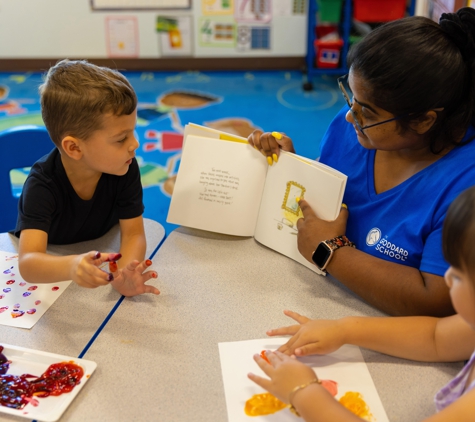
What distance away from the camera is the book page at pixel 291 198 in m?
1.19

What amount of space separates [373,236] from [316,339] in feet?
0.99

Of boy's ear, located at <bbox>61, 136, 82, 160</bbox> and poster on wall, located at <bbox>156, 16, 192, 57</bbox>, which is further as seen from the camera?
poster on wall, located at <bbox>156, 16, 192, 57</bbox>

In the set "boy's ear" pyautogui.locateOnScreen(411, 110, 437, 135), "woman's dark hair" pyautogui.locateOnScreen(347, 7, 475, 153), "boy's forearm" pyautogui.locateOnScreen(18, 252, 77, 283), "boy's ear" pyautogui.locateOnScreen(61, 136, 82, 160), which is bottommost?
"boy's forearm" pyautogui.locateOnScreen(18, 252, 77, 283)

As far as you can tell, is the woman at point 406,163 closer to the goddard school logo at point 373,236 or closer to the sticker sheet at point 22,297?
the goddard school logo at point 373,236

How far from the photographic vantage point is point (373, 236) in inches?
46.0

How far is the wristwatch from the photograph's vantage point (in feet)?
3.76

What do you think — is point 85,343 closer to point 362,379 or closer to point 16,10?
point 362,379

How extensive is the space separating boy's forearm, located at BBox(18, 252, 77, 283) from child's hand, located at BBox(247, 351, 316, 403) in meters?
0.45

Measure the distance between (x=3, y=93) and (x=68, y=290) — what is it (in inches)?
125

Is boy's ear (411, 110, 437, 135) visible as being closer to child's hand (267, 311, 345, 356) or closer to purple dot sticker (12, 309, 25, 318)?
child's hand (267, 311, 345, 356)

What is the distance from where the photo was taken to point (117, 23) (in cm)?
404

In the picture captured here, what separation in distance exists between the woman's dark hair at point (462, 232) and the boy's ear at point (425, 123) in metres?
0.38

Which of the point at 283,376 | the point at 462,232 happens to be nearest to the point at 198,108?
the point at 283,376

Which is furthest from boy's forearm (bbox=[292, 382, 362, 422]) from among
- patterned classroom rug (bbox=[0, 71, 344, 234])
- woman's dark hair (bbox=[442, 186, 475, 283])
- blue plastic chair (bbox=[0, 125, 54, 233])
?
patterned classroom rug (bbox=[0, 71, 344, 234])
